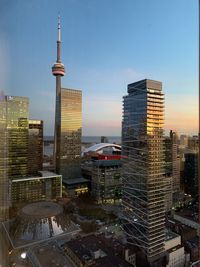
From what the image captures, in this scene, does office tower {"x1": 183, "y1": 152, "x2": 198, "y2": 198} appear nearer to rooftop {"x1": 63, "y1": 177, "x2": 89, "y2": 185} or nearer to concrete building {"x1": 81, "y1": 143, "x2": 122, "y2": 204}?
concrete building {"x1": 81, "y1": 143, "x2": 122, "y2": 204}

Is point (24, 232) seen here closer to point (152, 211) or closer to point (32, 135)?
point (152, 211)

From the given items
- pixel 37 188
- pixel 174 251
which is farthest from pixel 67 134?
pixel 174 251

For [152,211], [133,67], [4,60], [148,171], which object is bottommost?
[152,211]

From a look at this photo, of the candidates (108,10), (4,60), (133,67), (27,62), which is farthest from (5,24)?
(133,67)

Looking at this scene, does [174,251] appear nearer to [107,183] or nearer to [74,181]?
[107,183]

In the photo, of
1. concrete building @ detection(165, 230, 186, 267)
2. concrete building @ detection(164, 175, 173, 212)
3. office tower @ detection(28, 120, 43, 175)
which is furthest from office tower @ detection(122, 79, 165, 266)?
office tower @ detection(28, 120, 43, 175)
